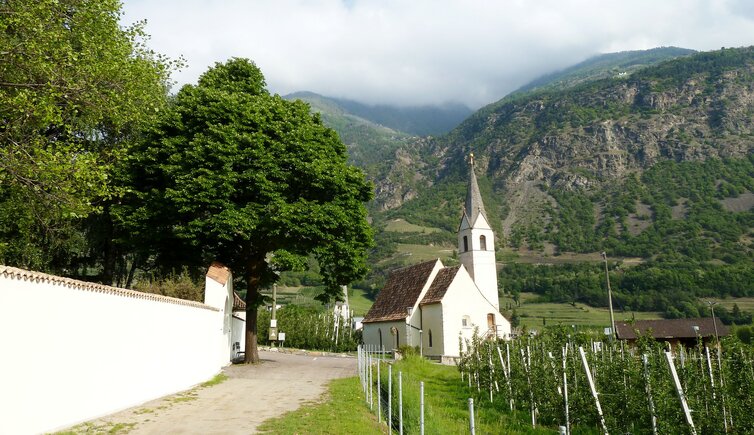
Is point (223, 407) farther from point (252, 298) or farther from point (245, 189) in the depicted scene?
point (252, 298)

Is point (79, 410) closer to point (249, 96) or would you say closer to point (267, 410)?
point (267, 410)

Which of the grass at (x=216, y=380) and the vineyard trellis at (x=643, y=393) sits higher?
the vineyard trellis at (x=643, y=393)

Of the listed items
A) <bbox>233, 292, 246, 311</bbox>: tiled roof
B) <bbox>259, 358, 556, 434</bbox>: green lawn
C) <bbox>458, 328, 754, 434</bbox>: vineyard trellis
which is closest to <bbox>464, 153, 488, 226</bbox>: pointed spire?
<bbox>233, 292, 246, 311</bbox>: tiled roof

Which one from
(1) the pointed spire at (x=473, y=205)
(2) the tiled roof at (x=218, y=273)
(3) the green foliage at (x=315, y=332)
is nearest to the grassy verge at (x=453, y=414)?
(2) the tiled roof at (x=218, y=273)

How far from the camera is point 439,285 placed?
142 feet

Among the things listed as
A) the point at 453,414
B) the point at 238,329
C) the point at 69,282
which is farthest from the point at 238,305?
the point at 69,282

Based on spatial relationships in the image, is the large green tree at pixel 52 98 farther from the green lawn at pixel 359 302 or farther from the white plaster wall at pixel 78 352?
the green lawn at pixel 359 302

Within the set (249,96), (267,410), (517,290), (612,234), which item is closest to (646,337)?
(267,410)

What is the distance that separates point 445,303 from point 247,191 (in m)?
22.6

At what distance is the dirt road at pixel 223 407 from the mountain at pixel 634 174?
405ft

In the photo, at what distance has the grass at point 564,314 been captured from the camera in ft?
297

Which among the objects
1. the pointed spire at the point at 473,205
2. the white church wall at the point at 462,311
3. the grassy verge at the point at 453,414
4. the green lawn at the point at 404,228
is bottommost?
the grassy verge at the point at 453,414

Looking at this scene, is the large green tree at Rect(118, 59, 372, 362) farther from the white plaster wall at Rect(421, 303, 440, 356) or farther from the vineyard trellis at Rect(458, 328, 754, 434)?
the white plaster wall at Rect(421, 303, 440, 356)

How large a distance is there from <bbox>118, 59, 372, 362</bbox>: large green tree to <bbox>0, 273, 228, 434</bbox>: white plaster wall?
615 centimetres
